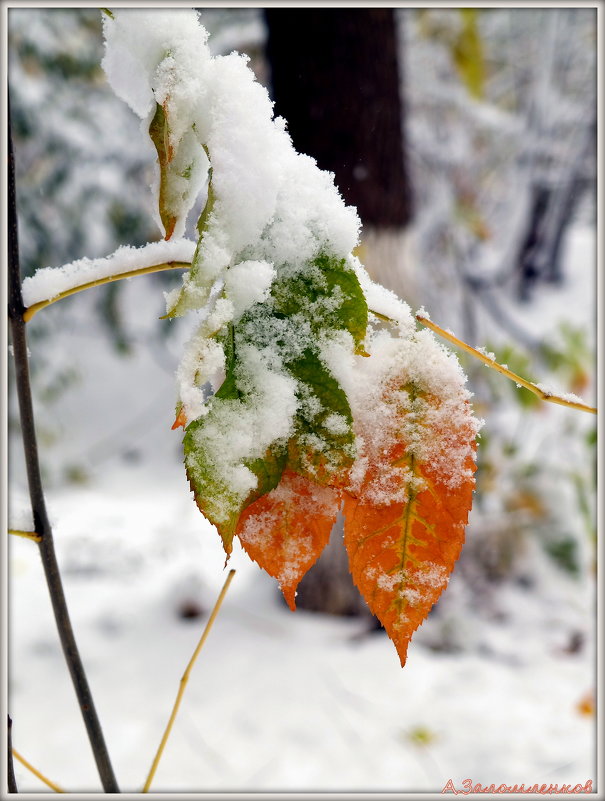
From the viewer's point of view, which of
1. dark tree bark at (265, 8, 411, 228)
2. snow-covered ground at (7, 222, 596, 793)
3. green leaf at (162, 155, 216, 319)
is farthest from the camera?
snow-covered ground at (7, 222, 596, 793)

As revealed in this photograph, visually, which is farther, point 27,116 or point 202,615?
point 27,116

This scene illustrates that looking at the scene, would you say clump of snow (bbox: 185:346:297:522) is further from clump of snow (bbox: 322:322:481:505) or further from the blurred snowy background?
A: the blurred snowy background

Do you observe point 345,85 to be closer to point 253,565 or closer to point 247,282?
point 247,282

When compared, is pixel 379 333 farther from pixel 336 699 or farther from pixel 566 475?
pixel 566 475

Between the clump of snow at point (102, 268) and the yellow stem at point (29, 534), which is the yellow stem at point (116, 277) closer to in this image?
the clump of snow at point (102, 268)

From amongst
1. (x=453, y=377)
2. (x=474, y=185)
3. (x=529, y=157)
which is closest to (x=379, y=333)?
(x=453, y=377)

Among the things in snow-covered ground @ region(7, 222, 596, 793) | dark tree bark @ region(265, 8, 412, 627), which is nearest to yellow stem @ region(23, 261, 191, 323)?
dark tree bark @ region(265, 8, 412, 627)
